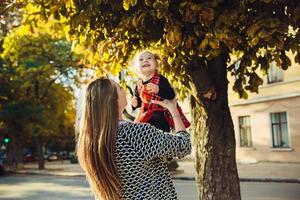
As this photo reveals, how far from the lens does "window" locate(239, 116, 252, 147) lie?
89.6 ft

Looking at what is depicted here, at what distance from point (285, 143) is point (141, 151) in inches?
926

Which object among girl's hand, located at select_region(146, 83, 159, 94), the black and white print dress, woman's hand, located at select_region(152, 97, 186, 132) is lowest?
the black and white print dress

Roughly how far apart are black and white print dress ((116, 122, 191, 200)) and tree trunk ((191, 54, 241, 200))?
2820mm

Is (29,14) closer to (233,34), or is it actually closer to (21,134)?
(233,34)

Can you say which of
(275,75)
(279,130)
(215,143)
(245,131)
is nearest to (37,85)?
(245,131)

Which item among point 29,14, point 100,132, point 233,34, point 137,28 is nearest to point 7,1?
A: point 29,14

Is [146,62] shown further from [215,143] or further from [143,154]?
[215,143]

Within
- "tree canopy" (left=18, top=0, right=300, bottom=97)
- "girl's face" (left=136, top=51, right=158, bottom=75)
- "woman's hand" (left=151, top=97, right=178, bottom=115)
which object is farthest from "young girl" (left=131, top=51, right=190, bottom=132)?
"tree canopy" (left=18, top=0, right=300, bottom=97)

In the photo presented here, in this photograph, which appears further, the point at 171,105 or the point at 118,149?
the point at 171,105

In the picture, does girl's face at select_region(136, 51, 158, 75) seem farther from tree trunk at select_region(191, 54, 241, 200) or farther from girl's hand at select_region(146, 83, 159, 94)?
tree trunk at select_region(191, 54, 241, 200)

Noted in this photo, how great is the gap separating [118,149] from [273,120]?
24.1 meters

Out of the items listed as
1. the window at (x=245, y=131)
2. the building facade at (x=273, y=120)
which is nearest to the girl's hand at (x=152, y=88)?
the building facade at (x=273, y=120)

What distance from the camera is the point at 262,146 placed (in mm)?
25906

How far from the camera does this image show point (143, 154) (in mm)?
2516
